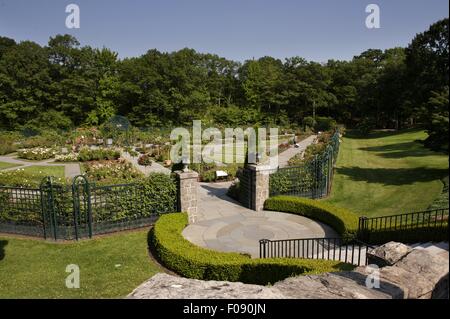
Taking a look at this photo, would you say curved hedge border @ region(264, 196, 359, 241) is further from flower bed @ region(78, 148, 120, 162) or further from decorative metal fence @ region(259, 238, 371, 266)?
flower bed @ region(78, 148, 120, 162)

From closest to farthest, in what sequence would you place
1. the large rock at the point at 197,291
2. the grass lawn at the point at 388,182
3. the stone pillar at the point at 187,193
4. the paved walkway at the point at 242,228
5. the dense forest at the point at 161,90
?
the large rock at the point at 197,291, the paved walkway at the point at 242,228, the stone pillar at the point at 187,193, the grass lawn at the point at 388,182, the dense forest at the point at 161,90

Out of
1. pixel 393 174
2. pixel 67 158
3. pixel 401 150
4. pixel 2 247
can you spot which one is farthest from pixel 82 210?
pixel 401 150

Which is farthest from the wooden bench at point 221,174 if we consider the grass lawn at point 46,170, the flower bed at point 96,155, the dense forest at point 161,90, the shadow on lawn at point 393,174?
the dense forest at point 161,90

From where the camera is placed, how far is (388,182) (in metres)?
16.7

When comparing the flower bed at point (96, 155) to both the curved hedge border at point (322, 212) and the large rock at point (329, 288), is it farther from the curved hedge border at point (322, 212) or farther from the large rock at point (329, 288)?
the large rock at point (329, 288)

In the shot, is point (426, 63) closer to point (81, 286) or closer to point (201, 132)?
point (81, 286)

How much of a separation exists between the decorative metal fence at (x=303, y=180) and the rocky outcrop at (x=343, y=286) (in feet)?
30.1

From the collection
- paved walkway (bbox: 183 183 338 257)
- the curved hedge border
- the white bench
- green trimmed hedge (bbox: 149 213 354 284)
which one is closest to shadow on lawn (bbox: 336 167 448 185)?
the curved hedge border

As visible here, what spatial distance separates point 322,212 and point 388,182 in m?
7.06

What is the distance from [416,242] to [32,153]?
26431 millimetres

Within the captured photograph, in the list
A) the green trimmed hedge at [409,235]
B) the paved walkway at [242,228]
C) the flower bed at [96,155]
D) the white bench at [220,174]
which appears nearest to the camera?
the green trimmed hedge at [409,235]

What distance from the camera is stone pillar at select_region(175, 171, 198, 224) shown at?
11.9m

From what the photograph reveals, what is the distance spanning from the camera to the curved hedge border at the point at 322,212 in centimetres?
1003
